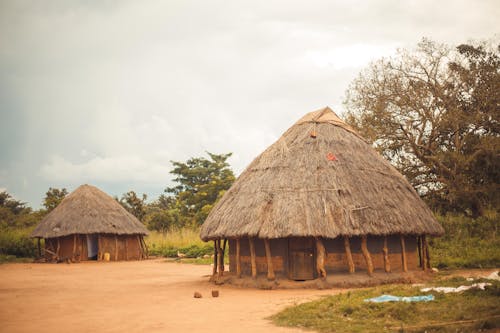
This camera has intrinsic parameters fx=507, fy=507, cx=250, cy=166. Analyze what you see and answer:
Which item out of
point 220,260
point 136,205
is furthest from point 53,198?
point 220,260

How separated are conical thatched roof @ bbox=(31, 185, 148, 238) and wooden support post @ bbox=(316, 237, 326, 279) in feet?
52.0

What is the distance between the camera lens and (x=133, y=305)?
10664 mm

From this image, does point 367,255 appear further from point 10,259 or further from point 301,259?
point 10,259

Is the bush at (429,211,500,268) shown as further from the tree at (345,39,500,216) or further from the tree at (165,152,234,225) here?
the tree at (165,152,234,225)

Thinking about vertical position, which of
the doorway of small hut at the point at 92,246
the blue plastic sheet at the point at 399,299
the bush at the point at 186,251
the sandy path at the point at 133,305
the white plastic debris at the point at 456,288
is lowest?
the sandy path at the point at 133,305

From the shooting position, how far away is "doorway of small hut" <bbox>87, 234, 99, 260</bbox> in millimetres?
26962

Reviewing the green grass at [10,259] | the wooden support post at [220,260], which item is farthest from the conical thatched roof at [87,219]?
the wooden support post at [220,260]

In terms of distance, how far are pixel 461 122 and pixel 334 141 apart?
7.59 meters

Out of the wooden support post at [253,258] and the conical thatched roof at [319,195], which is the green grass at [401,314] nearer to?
the conical thatched roof at [319,195]

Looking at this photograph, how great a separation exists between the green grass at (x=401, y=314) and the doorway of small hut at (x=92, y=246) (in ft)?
65.9

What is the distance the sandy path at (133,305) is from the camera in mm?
8219

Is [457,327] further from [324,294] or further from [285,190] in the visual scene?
[285,190]

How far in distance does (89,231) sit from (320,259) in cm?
1606

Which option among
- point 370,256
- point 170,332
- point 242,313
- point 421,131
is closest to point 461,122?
point 421,131
